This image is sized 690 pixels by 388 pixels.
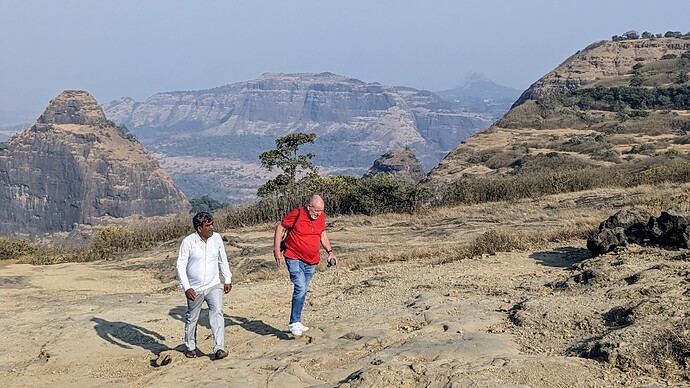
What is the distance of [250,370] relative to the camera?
6527mm

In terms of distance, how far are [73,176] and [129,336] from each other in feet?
440

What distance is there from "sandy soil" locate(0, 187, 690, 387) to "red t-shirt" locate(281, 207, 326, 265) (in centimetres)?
94

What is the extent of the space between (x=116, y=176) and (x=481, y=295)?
132 meters

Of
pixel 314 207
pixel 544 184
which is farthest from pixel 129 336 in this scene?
pixel 544 184

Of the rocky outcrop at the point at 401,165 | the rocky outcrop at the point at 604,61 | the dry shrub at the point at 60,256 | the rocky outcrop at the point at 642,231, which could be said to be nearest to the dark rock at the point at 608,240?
the rocky outcrop at the point at 642,231

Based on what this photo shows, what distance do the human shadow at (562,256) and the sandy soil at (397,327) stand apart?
47mm

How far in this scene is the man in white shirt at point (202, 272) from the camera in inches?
272

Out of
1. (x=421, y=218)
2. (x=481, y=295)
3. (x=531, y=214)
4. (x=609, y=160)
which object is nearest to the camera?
(x=481, y=295)

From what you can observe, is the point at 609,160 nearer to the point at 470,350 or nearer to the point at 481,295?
the point at 481,295

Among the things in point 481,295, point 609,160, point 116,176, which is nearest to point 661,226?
point 481,295

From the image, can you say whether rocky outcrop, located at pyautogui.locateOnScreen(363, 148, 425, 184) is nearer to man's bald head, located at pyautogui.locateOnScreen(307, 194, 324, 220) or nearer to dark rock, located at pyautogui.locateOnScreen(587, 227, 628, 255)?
dark rock, located at pyautogui.locateOnScreen(587, 227, 628, 255)

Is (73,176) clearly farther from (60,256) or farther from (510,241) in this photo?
(510,241)

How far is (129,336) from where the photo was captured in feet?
28.0

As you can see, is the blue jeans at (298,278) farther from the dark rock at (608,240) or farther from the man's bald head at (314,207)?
the dark rock at (608,240)
